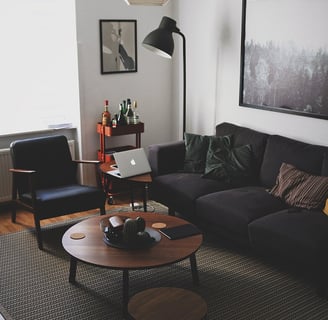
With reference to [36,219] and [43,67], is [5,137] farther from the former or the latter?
[36,219]

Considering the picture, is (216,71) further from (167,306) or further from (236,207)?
(167,306)

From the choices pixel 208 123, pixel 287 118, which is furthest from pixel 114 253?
pixel 208 123

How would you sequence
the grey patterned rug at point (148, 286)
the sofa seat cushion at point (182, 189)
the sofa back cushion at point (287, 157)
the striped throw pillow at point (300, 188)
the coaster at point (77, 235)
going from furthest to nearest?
the sofa seat cushion at point (182, 189)
the sofa back cushion at point (287, 157)
the striped throw pillow at point (300, 188)
the coaster at point (77, 235)
the grey patterned rug at point (148, 286)

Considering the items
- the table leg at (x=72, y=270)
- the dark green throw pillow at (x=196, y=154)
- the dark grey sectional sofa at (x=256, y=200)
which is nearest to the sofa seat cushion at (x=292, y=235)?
the dark grey sectional sofa at (x=256, y=200)

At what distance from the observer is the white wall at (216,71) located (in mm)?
4590

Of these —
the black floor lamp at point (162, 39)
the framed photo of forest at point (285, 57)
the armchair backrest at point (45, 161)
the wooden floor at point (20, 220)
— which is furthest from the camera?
the black floor lamp at point (162, 39)

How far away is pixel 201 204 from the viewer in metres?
3.96

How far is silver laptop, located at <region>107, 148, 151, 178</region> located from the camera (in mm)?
4281

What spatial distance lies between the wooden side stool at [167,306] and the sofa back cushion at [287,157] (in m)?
Answer: 1.64

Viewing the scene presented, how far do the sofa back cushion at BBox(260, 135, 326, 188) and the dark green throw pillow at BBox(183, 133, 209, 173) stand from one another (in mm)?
567

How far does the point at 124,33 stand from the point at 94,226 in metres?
2.39

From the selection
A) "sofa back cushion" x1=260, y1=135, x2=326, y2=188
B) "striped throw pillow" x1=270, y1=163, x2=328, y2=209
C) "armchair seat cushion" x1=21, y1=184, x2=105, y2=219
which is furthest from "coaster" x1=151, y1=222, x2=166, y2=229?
"sofa back cushion" x1=260, y1=135, x2=326, y2=188

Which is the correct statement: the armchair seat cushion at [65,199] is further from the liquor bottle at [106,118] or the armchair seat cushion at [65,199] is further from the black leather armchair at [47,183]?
the liquor bottle at [106,118]

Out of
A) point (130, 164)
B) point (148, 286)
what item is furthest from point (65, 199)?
point (148, 286)
